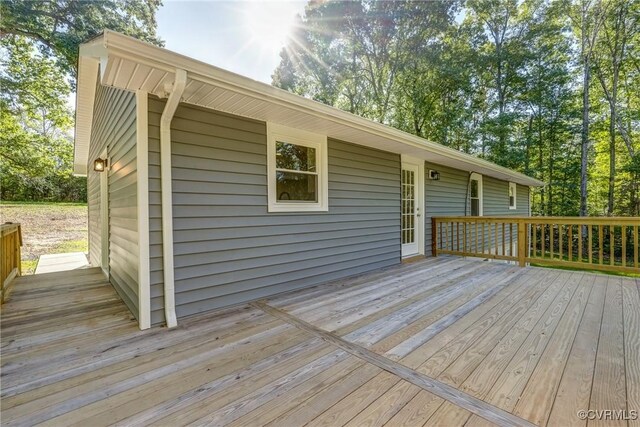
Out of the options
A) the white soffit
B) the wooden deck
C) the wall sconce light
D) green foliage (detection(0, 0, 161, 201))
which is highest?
green foliage (detection(0, 0, 161, 201))

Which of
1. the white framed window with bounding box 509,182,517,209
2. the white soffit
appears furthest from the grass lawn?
the white framed window with bounding box 509,182,517,209

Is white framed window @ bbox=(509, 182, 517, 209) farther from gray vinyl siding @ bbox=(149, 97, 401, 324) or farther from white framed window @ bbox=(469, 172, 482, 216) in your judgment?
gray vinyl siding @ bbox=(149, 97, 401, 324)

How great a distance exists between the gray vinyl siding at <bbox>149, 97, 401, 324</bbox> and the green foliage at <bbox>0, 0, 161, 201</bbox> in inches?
291

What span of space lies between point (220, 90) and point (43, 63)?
11.3 m

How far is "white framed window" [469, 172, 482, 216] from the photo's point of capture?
25.4 feet

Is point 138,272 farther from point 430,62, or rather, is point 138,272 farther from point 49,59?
point 430,62

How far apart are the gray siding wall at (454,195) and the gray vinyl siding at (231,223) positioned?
8.51ft

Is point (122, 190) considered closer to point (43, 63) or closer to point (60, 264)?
point (60, 264)

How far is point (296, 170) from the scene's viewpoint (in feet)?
11.9

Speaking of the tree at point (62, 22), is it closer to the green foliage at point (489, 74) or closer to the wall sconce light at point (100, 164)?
the wall sconce light at point (100, 164)

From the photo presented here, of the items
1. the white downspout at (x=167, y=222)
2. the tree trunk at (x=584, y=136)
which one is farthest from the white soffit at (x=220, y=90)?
the tree trunk at (x=584, y=136)

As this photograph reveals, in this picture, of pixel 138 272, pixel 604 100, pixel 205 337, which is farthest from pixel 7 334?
pixel 604 100

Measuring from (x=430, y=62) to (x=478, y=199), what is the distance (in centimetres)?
619

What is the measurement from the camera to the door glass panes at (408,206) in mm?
5500
